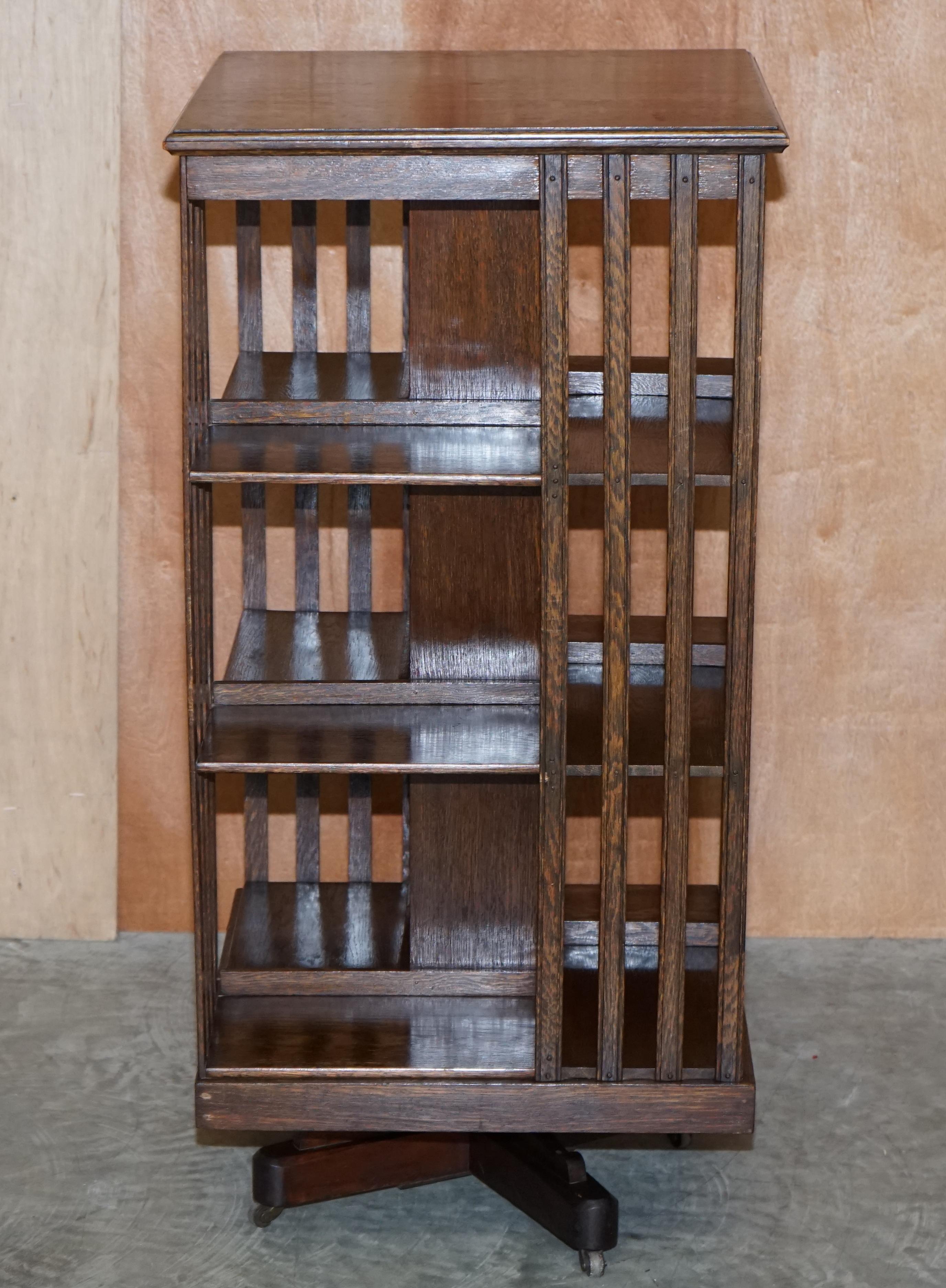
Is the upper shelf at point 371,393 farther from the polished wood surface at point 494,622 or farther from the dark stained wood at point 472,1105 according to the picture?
the dark stained wood at point 472,1105

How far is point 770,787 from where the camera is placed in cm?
356

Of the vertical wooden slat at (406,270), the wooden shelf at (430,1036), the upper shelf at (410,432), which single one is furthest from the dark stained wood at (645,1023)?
the vertical wooden slat at (406,270)

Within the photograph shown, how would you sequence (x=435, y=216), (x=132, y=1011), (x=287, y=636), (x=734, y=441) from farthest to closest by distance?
(x=132, y=1011), (x=287, y=636), (x=435, y=216), (x=734, y=441)

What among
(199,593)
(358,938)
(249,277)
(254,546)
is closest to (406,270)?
(249,277)

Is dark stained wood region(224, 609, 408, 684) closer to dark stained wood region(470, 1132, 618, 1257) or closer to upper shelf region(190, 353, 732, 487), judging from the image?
upper shelf region(190, 353, 732, 487)

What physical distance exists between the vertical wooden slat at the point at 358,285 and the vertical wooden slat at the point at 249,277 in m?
0.17

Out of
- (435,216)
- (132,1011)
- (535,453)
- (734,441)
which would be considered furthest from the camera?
(132,1011)

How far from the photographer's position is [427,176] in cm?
222

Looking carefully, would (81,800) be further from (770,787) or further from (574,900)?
(770,787)

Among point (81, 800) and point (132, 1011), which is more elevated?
point (81, 800)

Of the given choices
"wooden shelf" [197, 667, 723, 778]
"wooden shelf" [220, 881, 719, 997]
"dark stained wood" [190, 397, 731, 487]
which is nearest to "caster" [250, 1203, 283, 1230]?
"wooden shelf" [220, 881, 719, 997]

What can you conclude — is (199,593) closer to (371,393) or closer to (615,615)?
(371,393)

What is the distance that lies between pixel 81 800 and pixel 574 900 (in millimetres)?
1177

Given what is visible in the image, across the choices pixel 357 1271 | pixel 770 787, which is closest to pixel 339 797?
pixel 770 787
